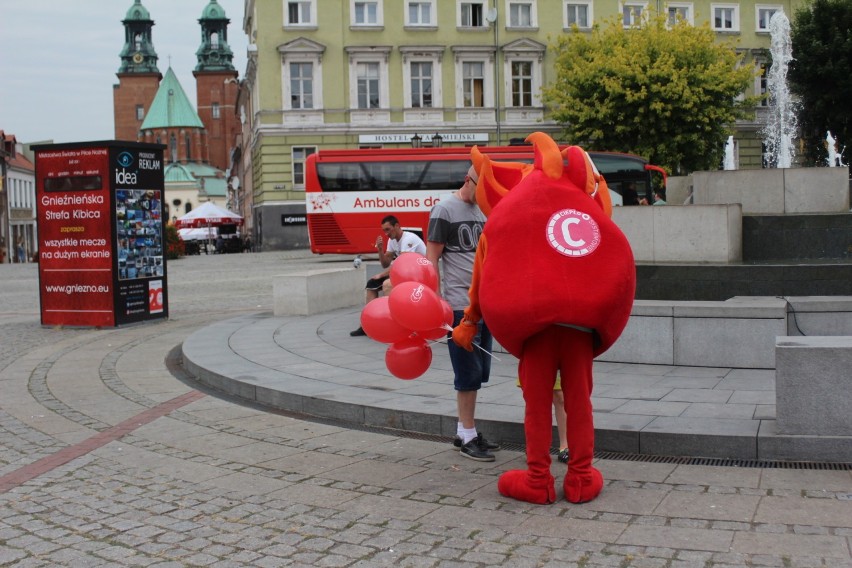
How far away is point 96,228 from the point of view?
15641mm

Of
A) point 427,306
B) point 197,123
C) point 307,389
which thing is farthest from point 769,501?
point 197,123

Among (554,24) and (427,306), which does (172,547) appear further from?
(554,24)

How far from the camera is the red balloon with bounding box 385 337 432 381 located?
6.36 meters

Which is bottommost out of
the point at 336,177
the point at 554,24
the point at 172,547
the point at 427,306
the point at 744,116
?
the point at 172,547

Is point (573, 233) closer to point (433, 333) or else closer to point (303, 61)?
point (433, 333)

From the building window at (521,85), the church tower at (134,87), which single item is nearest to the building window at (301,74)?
the building window at (521,85)

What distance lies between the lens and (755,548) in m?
4.66

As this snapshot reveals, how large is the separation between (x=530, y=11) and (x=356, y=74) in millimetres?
10154

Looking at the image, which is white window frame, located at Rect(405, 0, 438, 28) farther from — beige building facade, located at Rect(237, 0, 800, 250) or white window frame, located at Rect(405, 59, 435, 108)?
white window frame, located at Rect(405, 59, 435, 108)

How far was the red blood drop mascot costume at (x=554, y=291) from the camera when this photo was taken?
5.21 meters

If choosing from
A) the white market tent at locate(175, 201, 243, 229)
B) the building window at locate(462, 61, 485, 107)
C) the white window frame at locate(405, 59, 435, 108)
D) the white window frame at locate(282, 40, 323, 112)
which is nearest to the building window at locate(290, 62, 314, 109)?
the white window frame at locate(282, 40, 323, 112)

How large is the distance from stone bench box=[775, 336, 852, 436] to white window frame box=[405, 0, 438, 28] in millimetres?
46061

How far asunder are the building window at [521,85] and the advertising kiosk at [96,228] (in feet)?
120

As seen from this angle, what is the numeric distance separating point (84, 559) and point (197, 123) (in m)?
143
